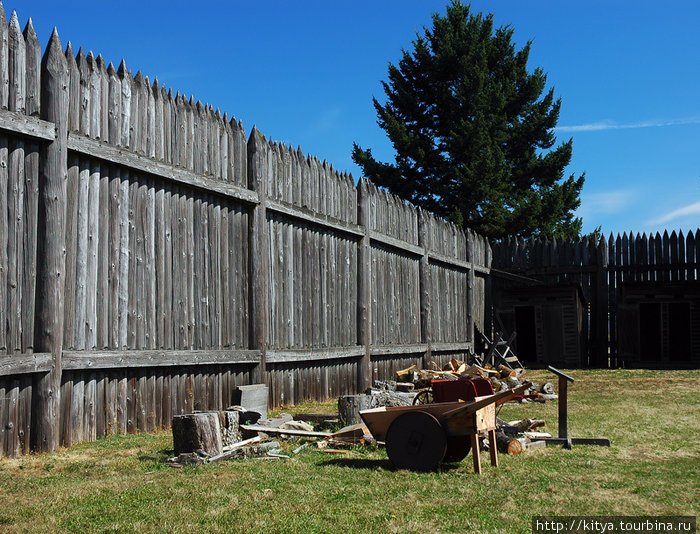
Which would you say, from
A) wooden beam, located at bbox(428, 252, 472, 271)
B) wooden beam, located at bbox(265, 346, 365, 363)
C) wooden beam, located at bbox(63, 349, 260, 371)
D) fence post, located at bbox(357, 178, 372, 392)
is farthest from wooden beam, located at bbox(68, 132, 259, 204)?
wooden beam, located at bbox(428, 252, 472, 271)

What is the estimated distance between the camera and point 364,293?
12.7 metres

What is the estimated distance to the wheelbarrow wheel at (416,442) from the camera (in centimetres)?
628

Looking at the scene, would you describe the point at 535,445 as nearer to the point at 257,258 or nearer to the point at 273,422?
the point at 273,422

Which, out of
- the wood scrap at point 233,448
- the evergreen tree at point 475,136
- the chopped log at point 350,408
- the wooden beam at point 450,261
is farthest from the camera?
the evergreen tree at point 475,136

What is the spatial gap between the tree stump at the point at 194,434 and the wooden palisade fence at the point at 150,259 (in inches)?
44.3

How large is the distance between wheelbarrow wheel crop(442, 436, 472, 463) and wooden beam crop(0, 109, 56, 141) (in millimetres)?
4508

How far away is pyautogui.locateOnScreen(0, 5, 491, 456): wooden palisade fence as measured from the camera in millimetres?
6828

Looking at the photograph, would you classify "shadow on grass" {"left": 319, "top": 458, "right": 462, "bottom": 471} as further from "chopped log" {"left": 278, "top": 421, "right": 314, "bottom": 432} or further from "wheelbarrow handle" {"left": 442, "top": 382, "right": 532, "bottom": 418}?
"chopped log" {"left": 278, "top": 421, "right": 314, "bottom": 432}

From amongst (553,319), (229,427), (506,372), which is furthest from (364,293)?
(553,319)

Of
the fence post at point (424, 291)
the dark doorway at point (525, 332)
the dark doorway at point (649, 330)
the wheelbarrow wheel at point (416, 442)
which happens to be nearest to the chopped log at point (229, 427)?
the wheelbarrow wheel at point (416, 442)

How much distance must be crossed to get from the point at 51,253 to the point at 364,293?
6.50 meters

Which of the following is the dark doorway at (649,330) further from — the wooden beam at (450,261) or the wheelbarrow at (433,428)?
the wheelbarrow at (433,428)

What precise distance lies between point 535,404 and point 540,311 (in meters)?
8.33

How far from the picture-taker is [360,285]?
12.7m
